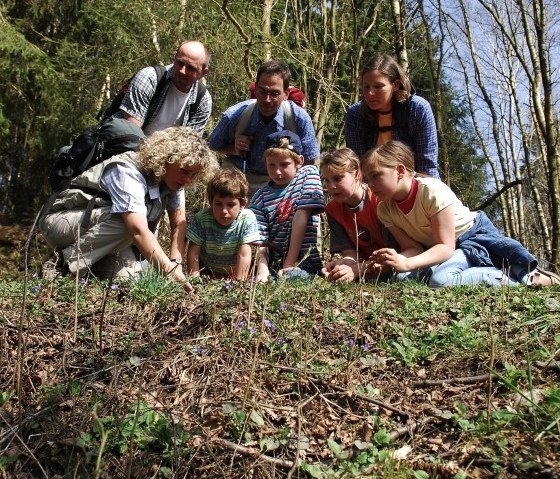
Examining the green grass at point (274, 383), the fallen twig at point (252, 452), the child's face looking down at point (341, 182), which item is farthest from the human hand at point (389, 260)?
the fallen twig at point (252, 452)

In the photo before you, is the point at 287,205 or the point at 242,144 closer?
the point at 287,205

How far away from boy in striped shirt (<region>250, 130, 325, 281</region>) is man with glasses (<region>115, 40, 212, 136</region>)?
798 millimetres

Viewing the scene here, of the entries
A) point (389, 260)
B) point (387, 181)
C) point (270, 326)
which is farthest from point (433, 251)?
point (270, 326)

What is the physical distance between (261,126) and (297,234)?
1174mm

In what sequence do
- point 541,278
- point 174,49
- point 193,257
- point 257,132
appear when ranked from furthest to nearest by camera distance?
point 174,49 < point 257,132 < point 193,257 < point 541,278

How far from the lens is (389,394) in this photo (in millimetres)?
2740

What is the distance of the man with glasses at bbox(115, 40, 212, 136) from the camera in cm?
552

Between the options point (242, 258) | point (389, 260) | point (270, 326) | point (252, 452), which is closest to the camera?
point (252, 452)

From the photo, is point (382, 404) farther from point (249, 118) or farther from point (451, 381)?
point (249, 118)

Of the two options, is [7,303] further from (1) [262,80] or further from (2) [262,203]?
(1) [262,80]

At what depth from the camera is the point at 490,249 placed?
5.16 m

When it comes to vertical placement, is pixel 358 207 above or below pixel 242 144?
below

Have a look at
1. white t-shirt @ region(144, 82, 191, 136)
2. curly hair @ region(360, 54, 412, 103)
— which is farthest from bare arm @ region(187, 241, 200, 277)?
curly hair @ region(360, 54, 412, 103)

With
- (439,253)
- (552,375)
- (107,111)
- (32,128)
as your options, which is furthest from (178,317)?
→ (32,128)
